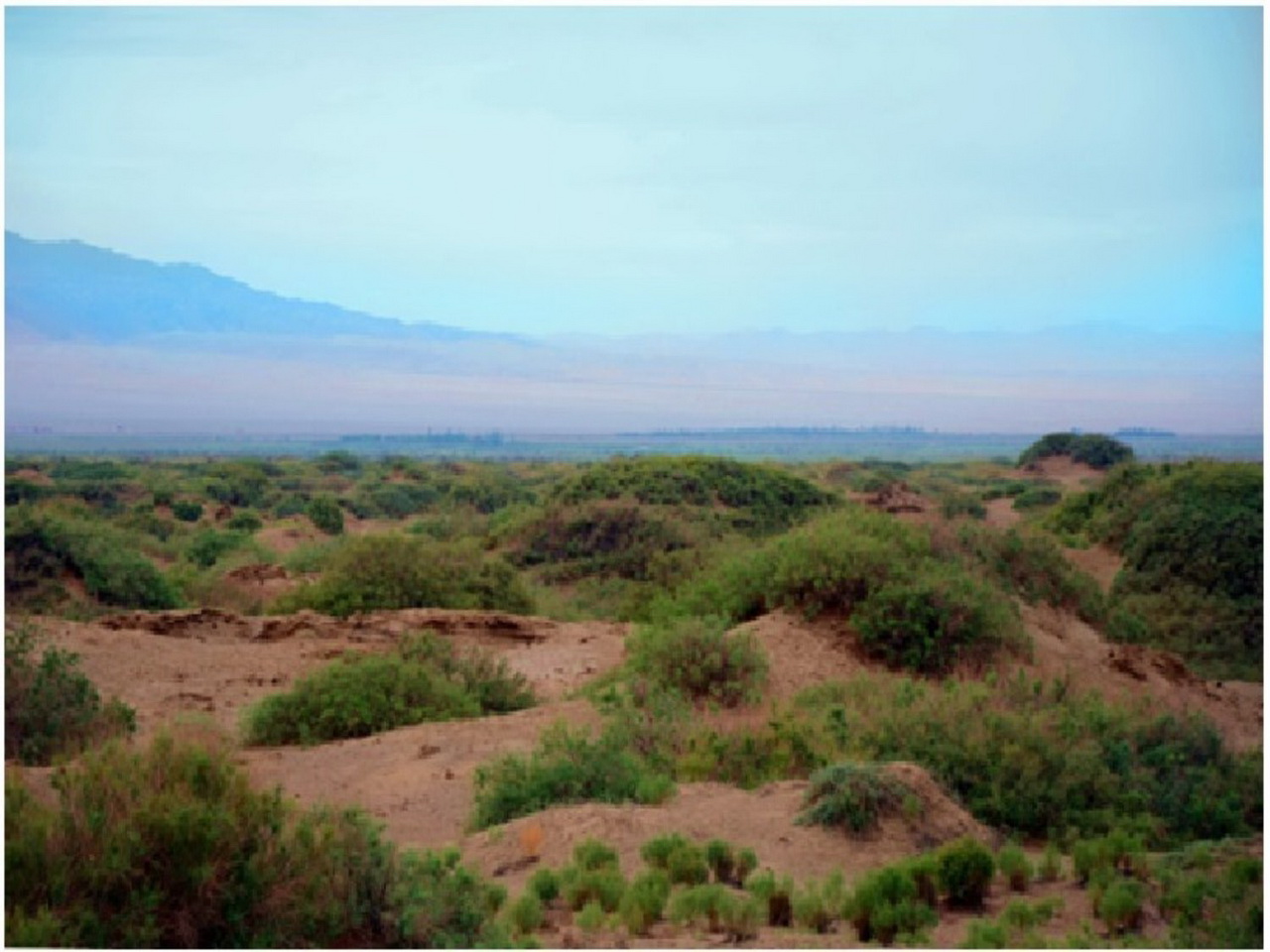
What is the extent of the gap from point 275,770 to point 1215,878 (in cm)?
743

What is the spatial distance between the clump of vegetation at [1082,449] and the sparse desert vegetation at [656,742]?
36.7m

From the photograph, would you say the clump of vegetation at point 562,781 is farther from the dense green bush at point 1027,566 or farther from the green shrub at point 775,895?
the dense green bush at point 1027,566

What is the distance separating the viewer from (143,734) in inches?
504

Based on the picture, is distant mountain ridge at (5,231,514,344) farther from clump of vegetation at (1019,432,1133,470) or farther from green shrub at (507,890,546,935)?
clump of vegetation at (1019,432,1133,470)

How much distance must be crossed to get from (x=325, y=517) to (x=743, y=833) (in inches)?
1212

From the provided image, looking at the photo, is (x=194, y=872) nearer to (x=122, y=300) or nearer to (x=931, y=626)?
(x=931, y=626)

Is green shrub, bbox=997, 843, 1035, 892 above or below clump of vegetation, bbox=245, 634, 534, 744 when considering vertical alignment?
above

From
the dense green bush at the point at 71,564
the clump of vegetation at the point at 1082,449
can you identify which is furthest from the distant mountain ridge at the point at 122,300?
the clump of vegetation at the point at 1082,449

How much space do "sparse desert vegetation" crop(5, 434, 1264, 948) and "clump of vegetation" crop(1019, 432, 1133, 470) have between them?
1445 inches

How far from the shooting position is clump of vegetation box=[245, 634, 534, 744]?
1323 centimetres

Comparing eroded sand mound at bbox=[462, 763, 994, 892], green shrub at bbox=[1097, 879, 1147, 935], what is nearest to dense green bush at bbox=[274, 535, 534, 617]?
eroded sand mound at bbox=[462, 763, 994, 892]

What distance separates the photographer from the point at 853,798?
28.7 feet

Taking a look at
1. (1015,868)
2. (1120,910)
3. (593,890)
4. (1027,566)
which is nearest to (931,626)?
(1027,566)

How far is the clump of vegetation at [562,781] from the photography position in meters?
9.60
